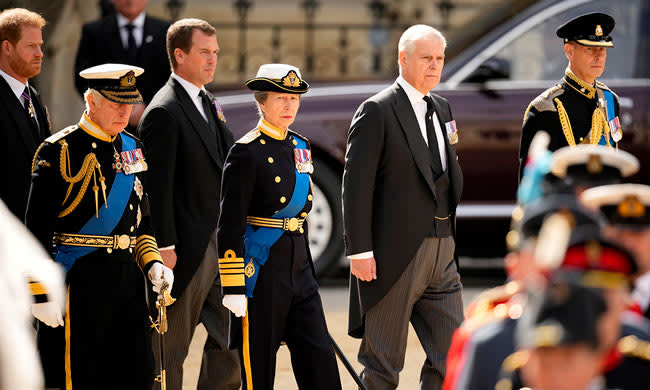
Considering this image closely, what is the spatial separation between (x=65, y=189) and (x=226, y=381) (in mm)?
1448

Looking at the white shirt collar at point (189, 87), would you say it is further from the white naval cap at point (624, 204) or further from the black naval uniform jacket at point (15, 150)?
the white naval cap at point (624, 204)

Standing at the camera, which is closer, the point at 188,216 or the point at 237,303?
the point at 237,303

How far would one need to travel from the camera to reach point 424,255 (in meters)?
5.96

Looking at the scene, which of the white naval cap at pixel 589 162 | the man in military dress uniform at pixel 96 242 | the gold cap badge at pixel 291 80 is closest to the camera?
the white naval cap at pixel 589 162

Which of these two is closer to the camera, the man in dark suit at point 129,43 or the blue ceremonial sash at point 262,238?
the blue ceremonial sash at point 262,238

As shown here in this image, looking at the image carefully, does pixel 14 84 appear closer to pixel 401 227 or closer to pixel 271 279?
pixel 271 279

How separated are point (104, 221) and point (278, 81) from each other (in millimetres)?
934

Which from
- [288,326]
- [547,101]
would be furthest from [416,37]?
[288,326]

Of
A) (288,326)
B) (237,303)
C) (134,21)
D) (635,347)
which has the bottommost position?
(288,326)

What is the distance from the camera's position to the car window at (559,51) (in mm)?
9461

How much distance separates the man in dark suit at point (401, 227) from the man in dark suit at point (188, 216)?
74 cm

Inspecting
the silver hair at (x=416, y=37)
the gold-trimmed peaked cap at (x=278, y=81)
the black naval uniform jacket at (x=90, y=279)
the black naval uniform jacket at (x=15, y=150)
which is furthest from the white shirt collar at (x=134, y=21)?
the black naval uniform jacket at (x=90, y=279)

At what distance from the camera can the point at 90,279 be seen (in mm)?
A: 5367

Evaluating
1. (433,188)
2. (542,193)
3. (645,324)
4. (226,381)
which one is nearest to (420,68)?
(433,188)
